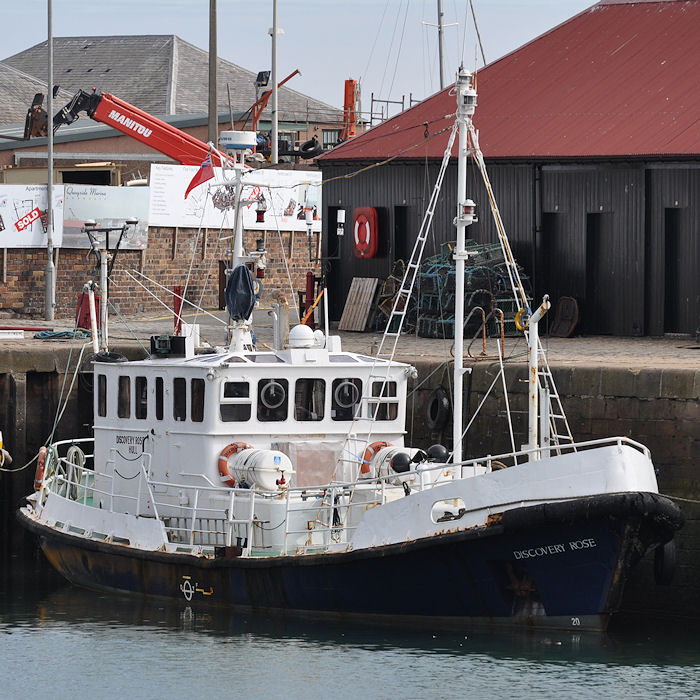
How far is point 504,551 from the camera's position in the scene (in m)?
14.8

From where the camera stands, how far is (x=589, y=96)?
25.3 m

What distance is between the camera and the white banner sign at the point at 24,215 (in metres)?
30.3

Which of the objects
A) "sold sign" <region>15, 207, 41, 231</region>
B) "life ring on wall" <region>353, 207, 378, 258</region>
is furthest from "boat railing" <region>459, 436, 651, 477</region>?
"sold sign" <region>15, 207, 41, 231</region>

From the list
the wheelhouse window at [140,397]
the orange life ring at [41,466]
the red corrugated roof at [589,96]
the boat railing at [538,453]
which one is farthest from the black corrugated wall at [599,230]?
the wheelhouse window at [140,397]

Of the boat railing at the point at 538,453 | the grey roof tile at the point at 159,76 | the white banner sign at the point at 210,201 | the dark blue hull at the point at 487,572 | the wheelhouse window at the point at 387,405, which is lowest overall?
the dark blue hull at the point at 487,572

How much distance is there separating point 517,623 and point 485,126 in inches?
488

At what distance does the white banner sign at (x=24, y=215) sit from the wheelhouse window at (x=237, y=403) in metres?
14.8

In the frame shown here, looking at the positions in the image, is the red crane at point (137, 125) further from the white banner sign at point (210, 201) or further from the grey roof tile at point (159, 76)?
the grey roof tile at point (159, 76)

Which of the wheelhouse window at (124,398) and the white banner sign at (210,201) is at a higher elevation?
the white banner sign at (210,201)

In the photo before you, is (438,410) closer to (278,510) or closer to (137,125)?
(278,510)

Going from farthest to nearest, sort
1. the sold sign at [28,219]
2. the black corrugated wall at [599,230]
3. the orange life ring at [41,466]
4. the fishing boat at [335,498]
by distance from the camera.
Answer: the sold sign at [28,219] → the black corrugated wall at [599,230] → the orange life ring at [41,466] → the fishing boat at [335,498]

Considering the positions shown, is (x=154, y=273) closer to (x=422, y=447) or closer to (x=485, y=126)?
(x=485, y=126)

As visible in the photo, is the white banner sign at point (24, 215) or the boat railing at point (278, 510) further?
the white banner sign at point (24, 215)

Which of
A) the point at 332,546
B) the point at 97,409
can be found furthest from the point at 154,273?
the point at 332,546
